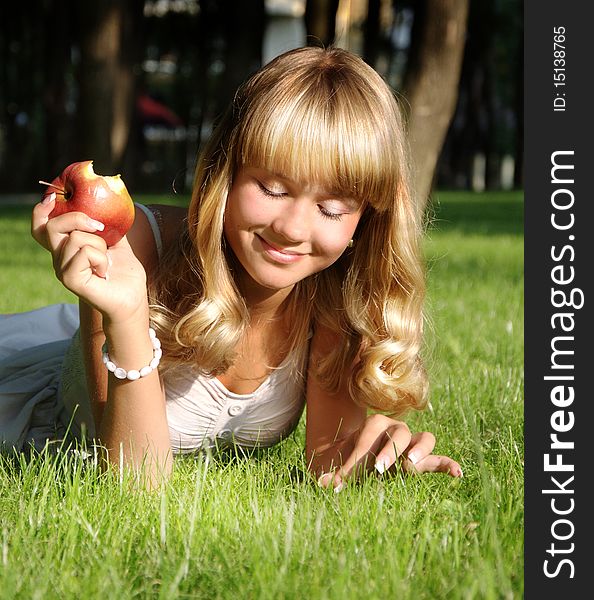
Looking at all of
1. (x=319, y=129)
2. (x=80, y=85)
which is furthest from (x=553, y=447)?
(x=80, y=85)

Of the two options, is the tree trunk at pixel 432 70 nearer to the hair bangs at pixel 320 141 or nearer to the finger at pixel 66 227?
the hair bangs at pixel 320 141

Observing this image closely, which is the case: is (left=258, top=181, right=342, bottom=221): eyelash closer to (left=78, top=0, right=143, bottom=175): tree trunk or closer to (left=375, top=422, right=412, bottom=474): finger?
(left=375, top=422, right=412, bottom=474): finger

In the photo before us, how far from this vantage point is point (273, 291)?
134 inches

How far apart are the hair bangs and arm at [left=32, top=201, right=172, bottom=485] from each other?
485 mm

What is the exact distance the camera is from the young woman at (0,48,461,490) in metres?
2.93

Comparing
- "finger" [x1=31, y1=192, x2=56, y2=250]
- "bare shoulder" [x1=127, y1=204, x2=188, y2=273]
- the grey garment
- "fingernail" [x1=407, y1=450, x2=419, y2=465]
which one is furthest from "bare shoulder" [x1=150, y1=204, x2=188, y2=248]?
"fingernail" [x1=407, y1=450, x2=419, y2=465]

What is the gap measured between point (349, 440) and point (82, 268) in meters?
1.17

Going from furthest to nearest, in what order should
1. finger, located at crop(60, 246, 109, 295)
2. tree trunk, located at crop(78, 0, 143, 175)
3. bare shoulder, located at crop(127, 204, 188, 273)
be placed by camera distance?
1. tree trunk, located at crop(78, 0, 143, 175)
2. bare shoulder, located at crop(127, 204, 188, 273)
3. finger, located at crop(60, 246, 109, 295)

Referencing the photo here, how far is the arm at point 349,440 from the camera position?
3064mm

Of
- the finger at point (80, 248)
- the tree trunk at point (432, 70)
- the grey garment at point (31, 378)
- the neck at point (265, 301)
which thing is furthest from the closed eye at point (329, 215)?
the tree trunk at point (432, 70)

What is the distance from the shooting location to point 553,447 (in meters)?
2.83

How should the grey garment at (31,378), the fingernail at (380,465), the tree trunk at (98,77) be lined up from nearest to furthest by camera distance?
the fingernail at (380,465), the grey garment at (31,378), the tree trunk at (98,77)

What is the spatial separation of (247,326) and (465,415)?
1041 millimetres

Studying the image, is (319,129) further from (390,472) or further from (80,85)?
(80,85)
